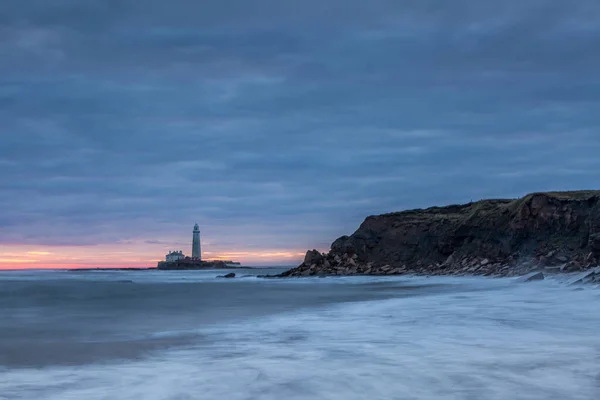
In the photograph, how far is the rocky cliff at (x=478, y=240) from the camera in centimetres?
3397

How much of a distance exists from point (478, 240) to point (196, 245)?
69783mm

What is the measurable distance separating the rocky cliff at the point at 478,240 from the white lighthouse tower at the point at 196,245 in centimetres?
5022

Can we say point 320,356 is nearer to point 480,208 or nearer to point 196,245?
point 480,208

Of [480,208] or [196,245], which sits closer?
[480,208]

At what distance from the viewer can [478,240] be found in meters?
42.9

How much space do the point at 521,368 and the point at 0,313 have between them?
621 inches

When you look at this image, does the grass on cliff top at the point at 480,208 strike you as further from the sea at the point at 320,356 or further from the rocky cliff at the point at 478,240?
the sea at the point at 320,356

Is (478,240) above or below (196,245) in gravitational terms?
below

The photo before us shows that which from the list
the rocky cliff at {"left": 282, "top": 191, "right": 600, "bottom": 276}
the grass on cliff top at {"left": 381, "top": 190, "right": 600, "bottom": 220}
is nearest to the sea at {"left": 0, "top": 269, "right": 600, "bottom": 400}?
the rocky cliff at {"left": 282, "top": 191, "right": 600, "bottom": 276}

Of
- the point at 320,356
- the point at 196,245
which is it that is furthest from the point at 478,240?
the point at 196,245

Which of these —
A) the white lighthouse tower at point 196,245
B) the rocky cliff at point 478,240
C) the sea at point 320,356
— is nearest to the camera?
the sea at point 320,356

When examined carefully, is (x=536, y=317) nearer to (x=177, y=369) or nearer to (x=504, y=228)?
(x=177, y=369)

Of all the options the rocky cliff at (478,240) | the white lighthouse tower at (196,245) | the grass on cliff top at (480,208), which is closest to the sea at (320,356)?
the rocky cliff at (478,240)

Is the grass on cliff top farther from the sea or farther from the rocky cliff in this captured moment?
the sea
